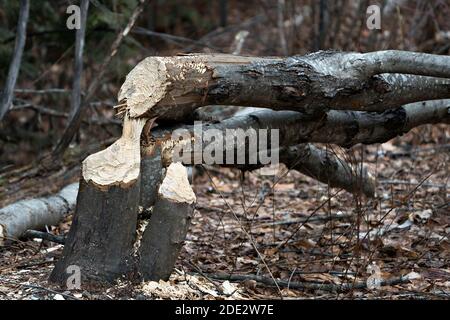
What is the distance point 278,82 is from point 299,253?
4.52ft

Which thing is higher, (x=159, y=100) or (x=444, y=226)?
(x=159, y=100)

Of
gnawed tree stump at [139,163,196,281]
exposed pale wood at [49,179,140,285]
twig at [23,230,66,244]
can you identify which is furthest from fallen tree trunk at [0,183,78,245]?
gnawed tree stump at [139,163,196,281]

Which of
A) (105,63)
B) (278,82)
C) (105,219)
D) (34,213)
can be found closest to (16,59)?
(105,63)

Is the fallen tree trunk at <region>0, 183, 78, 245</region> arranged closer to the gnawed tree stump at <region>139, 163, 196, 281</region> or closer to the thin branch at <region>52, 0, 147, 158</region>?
the thin branch at <region>52, 0, 147, 158</region>

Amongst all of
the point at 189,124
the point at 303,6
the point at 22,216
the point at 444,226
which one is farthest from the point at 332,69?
the point at 303,6

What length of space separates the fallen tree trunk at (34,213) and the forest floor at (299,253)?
0.32 ft

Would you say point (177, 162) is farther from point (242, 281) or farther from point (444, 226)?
point (444, 226)

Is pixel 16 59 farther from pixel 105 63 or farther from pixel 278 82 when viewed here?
pixel 278 82

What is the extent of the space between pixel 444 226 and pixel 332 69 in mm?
1781

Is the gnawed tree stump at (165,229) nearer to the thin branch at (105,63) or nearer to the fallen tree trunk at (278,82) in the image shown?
the fallen tree trunk at (278,82)

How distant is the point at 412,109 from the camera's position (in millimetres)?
5320

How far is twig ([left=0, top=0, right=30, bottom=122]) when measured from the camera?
22.0 ft

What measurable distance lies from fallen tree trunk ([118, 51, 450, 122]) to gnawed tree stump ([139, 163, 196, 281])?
44 cm
